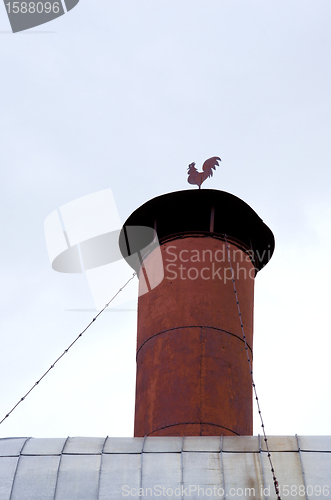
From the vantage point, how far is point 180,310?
13281mm

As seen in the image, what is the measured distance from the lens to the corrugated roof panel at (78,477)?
408 inches

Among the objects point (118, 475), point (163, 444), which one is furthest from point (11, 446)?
point (163, 444)

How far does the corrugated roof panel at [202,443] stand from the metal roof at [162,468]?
0.6 inches

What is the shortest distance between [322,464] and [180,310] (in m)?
3.90

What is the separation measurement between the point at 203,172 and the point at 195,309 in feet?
10.4

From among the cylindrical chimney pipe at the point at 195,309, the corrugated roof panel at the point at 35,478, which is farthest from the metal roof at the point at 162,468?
the cylindrical chimney pipe at the point at 195,309

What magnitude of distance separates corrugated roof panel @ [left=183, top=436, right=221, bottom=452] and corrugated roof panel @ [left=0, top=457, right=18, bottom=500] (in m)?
2.52

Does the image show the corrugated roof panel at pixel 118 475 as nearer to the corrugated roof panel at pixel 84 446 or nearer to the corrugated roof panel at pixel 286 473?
the corrugated roof panel at pixel 84 446

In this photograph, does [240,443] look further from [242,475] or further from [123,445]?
[123,445]

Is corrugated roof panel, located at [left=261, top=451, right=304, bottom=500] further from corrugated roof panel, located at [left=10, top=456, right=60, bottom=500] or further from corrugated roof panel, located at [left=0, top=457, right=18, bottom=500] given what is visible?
corrugated roof panel, located at [left=0, top=457, right=18, bottom=500]

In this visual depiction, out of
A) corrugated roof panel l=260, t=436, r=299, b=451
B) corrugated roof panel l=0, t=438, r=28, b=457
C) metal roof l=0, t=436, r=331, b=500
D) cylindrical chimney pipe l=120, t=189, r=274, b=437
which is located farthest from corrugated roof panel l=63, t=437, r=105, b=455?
corrugated roof panel l=260, t=436, r=299, b=451

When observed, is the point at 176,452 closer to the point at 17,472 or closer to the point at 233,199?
the point at 17,472

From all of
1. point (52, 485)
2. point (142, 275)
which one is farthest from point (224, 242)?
point (52, 485)

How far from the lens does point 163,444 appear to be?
11.1 m
